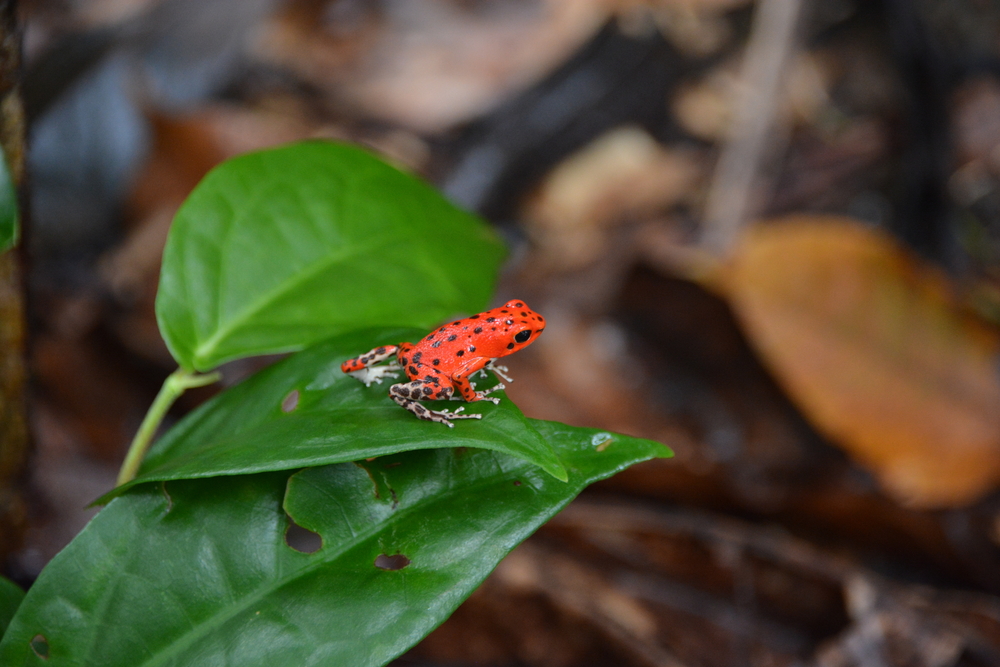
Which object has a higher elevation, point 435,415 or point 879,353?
point 435,415

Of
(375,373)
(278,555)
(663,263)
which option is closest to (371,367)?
(375,373)

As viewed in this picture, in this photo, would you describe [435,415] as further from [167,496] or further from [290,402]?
[167,496]

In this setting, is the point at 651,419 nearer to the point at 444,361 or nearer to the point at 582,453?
the point at 444,361

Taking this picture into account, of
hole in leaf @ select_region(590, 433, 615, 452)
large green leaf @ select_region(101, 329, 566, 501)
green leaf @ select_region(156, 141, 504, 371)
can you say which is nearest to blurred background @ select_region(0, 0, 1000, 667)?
green leaf @ select_region(156, 141, 504, 371)

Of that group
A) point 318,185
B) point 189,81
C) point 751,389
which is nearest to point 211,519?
point 318,185

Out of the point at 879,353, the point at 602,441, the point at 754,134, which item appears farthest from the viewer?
the point at 754,134

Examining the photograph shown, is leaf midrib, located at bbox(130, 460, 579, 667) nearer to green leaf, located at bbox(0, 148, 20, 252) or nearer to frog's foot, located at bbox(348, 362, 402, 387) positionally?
frog's foot, located at bbox(348, 362, 402, 387)

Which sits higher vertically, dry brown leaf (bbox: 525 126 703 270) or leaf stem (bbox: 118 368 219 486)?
leaf stem (bbox: 118 368 219 486)
